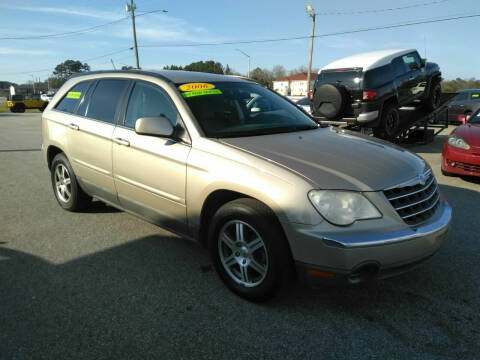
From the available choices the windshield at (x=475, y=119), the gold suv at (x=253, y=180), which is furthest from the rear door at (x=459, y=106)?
the gold suv at (x=253, y=180)

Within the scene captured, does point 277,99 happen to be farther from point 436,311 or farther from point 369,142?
point 436,311

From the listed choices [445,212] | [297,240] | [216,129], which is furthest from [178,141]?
[445,212]

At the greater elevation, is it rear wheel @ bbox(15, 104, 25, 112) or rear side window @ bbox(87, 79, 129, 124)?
rear side window @ bbox(87, 79, 129, 124)

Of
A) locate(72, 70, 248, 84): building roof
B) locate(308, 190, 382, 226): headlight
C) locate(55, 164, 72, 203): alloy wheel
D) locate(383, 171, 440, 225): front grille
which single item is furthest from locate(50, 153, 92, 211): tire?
locate(383, 171, 440, 225): front grille

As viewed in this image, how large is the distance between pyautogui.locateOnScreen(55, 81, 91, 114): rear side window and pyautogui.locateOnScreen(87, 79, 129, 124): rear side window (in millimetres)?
309

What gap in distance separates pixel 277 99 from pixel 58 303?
2.86 m

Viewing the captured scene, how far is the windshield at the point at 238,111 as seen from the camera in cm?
336

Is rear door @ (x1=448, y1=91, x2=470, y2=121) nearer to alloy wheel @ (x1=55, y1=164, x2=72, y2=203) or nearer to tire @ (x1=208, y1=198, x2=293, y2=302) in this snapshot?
alloy wheel @ (x1=55, y1=164, x2=72, y2=203)

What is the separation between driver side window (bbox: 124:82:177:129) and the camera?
138 inches

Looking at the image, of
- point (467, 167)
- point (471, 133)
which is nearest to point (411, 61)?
point (471, 133)

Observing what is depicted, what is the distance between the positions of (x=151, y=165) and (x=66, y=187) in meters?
2.02

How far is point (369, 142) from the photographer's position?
350 cm

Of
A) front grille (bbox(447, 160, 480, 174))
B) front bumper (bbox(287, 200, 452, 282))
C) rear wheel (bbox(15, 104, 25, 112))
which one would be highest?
front bumper (bbox(287, 200, 452, 282))

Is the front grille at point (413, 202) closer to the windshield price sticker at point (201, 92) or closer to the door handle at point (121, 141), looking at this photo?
the windshield price sticker at point (201, 92)
